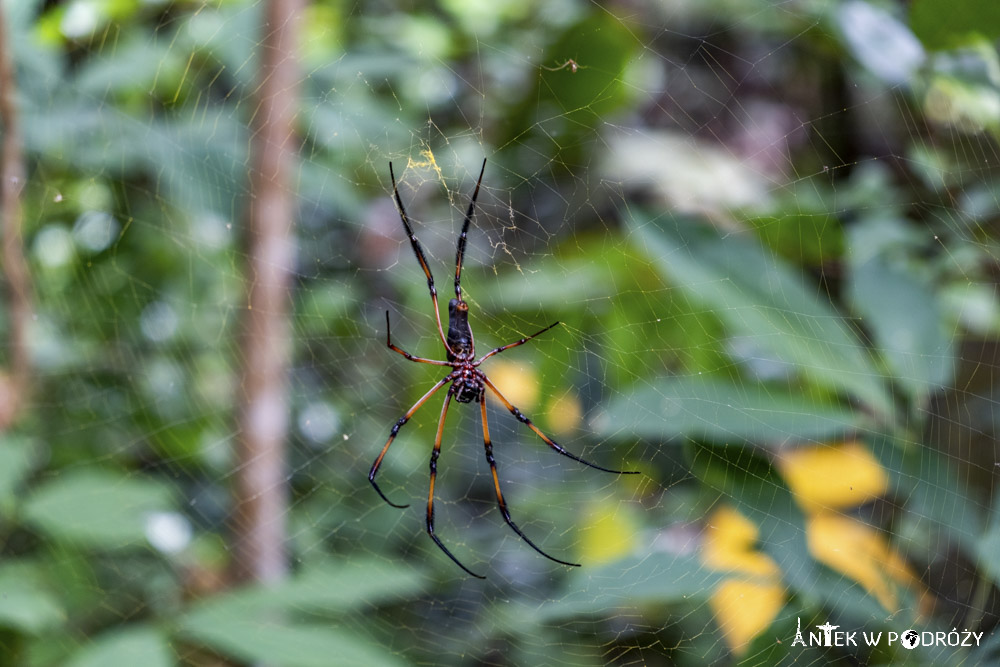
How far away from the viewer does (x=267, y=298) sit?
1862 mm

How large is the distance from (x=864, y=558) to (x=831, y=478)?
473 millimetres

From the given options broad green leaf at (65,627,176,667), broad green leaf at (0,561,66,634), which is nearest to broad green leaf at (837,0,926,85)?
broad green leaf at (65,627,176,667)

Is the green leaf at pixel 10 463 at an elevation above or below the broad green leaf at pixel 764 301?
below

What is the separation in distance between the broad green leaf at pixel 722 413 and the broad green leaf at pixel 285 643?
62cm

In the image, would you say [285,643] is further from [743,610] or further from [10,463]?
[743,610]

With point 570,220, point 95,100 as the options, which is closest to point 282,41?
point 95,100

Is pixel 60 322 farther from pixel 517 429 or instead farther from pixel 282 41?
pixel 517 429

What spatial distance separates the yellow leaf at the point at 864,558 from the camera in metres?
1.20

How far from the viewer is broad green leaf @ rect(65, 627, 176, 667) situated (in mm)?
1287

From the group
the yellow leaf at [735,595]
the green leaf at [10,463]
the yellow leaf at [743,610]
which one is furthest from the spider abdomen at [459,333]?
the green leaf at [10,463]

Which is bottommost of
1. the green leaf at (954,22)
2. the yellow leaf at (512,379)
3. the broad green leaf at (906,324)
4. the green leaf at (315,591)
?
the yellow leaf at (512,379)

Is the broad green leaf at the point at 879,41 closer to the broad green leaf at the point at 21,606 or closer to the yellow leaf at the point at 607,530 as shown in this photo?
the yellow leaf at the point at 607,530

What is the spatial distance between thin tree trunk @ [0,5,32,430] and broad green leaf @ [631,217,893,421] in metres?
1.55

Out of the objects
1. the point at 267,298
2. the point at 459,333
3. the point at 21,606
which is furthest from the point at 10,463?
the point at 459,333
